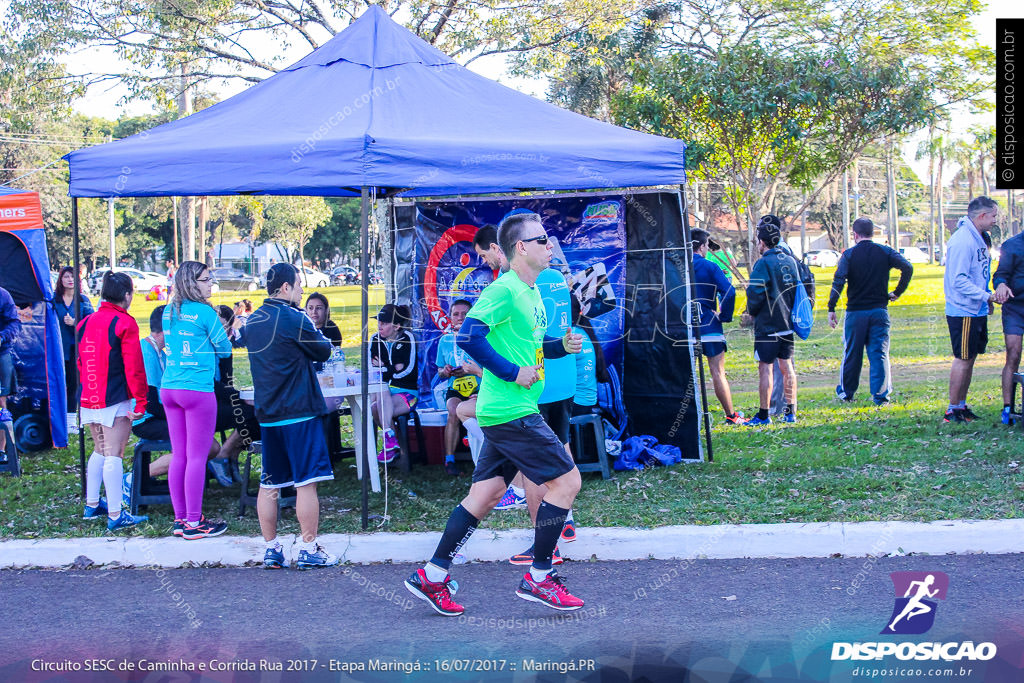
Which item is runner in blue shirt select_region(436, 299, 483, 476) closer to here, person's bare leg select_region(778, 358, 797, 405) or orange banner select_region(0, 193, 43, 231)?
person's bare leg select_region(778, 358, 797, 405)

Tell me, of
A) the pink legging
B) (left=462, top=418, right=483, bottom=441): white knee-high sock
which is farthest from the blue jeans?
the pink legging

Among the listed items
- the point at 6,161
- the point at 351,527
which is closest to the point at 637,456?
the point at 351,527

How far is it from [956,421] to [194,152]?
6.83 m

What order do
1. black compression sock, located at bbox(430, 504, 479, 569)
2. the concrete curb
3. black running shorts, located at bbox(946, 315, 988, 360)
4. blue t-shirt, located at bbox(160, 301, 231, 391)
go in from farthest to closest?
black running shorts, located at bbox(946, 315, 988, 360), blue t-shirt, located at bbox(160, 301, 231, 391), the concrete curb, black compression sock, located at bbox(430, 504, 479, 569)

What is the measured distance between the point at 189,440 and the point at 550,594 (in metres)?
2.63

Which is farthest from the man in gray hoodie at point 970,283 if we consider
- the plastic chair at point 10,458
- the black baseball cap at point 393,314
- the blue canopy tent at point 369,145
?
the plastic chair at point 10,458

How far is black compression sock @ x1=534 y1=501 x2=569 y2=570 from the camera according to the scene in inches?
184

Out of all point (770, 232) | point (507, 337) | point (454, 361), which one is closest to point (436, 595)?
point (507, 337)

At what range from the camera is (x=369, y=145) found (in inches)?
227

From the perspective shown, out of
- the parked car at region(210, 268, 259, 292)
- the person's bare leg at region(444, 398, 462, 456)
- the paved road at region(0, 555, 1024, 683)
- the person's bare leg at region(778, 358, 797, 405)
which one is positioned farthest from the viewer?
the parked car at region(210, 268, 259, 292)

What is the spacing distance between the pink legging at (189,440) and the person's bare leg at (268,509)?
2.16ft

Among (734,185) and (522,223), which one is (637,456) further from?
(734,185)

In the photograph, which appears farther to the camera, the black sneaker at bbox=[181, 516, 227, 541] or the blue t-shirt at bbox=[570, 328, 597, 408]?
the blue t-shirt at bbox=[570, 328, 597, 408]

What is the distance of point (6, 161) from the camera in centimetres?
4409
